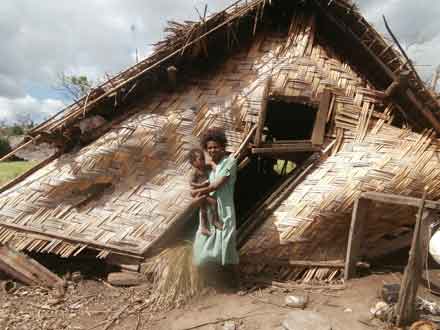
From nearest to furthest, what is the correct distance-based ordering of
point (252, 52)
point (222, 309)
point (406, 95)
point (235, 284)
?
point (222, 309)
point (235, 284)
point (406, 95)
point (252, 52)

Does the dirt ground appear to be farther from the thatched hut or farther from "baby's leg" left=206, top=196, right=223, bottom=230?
"baby's leg" left=206, top=196, right=223, bottom=230

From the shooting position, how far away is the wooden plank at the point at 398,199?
9.32 feet

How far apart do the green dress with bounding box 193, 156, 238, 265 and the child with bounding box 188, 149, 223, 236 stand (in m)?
0.05

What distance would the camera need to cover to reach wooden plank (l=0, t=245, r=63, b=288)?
12.2ft

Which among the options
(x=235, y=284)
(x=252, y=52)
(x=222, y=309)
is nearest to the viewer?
(x=222, y=309)

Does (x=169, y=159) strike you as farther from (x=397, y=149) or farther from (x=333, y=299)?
(x=397, y=149)

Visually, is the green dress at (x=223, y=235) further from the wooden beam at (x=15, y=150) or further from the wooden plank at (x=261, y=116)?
the wooden beam at (x=15, y=150)

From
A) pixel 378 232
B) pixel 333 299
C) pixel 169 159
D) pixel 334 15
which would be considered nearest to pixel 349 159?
pixel 378 232

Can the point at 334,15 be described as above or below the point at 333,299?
above

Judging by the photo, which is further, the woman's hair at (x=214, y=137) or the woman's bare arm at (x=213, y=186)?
the woman's hair at (x=214, y=137)

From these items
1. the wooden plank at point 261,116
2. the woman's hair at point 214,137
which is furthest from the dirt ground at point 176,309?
the wooden plank at point 261,116

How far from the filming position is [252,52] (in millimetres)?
4395

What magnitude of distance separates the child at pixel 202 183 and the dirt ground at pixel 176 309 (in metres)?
0.80

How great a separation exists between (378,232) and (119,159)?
350cm
